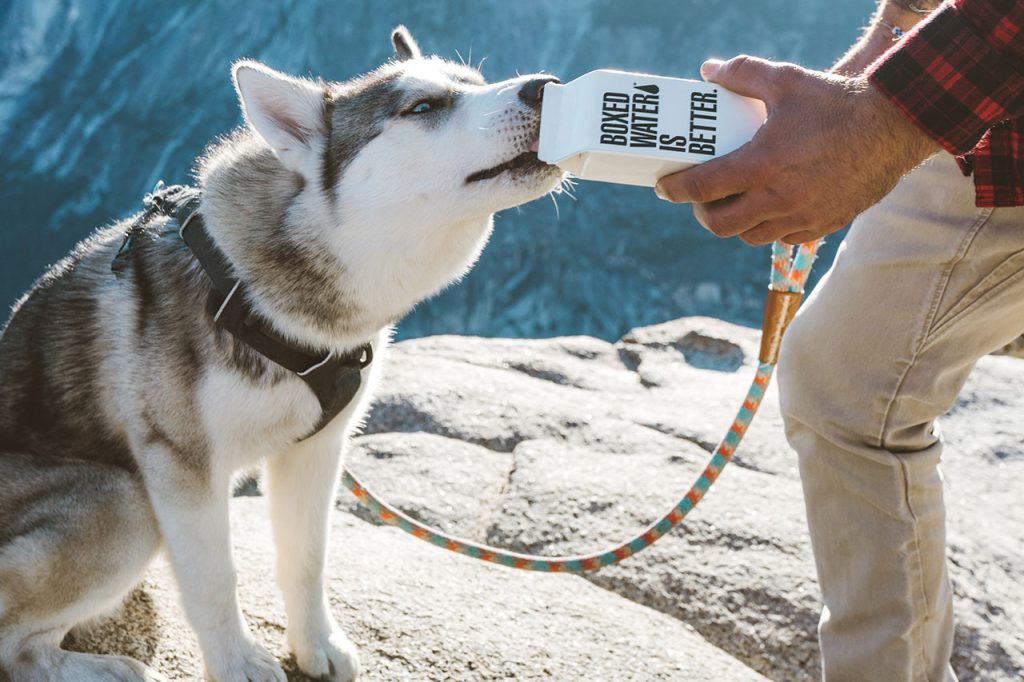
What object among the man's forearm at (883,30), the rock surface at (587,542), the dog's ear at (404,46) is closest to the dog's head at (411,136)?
the dog's ear at (404,46)

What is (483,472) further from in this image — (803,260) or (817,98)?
(817,98)

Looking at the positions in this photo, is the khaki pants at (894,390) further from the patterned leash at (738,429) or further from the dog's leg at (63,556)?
the dog's leg at (63,556)

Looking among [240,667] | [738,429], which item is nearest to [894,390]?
[738,429]

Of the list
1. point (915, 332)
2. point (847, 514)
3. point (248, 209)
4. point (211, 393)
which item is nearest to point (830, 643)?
point (847, 514)

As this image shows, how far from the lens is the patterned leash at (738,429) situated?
2.79 metres

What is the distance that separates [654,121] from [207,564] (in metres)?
1.62

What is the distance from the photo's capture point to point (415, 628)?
284 cm

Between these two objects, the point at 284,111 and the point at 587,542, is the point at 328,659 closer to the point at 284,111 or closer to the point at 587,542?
the point at 587,542

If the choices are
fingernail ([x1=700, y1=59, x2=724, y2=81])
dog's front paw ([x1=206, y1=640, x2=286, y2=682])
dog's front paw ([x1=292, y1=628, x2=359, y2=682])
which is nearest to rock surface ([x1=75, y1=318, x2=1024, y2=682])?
dog's front paw ([x1=292, y1=628, x2=359, y2=682])

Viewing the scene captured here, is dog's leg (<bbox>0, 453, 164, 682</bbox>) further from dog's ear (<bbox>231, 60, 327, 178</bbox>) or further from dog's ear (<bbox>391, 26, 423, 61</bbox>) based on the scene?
dog's ear (<bbox>391, 26, 423, 61</bbox>)

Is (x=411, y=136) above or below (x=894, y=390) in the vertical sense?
above

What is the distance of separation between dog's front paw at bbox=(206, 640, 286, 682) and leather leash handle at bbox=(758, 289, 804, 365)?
68.6 inches

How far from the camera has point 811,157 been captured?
1723 millimetres

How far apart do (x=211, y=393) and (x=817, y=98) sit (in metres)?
1.63
